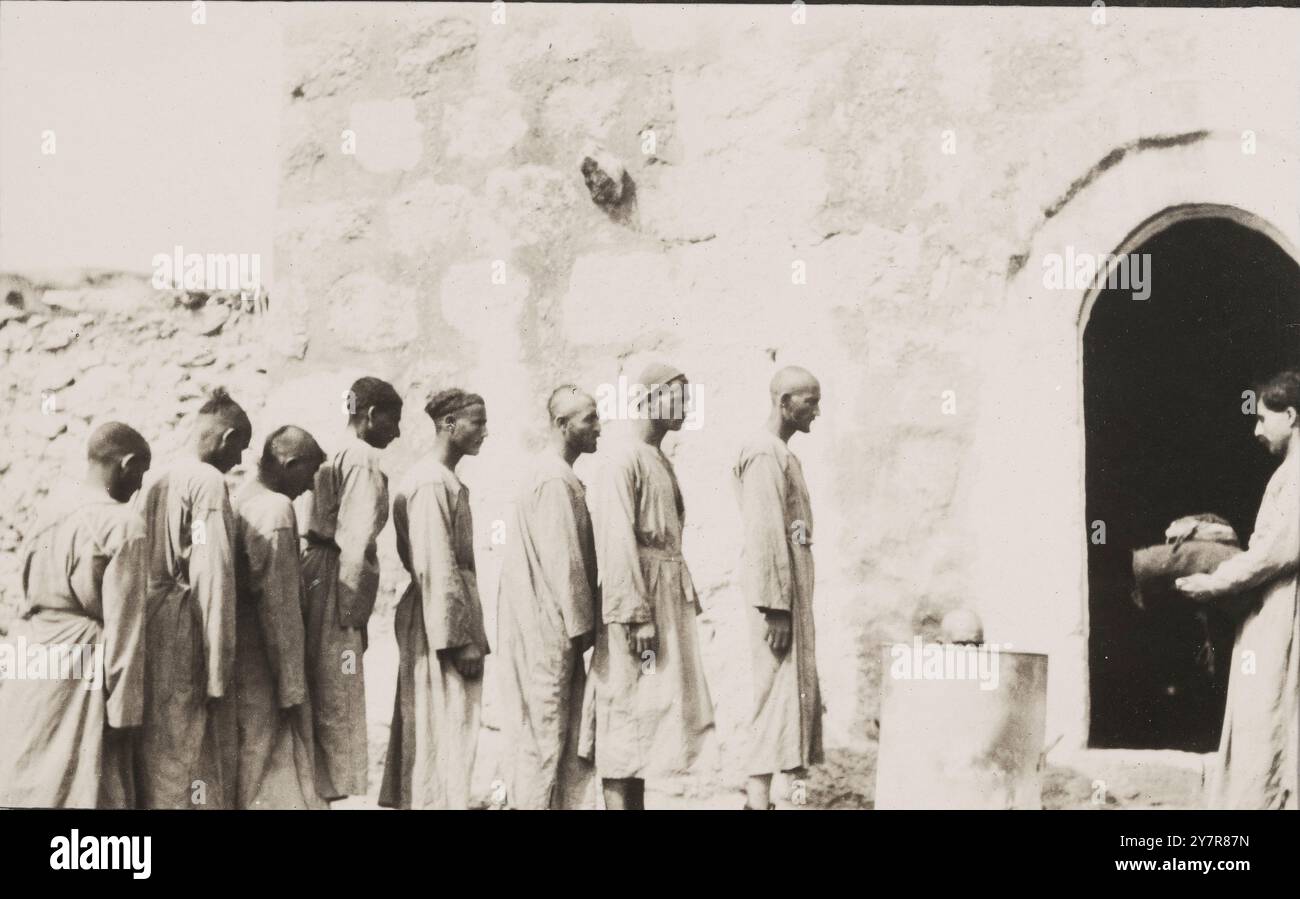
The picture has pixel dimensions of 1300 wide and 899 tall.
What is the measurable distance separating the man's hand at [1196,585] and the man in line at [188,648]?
3.53m

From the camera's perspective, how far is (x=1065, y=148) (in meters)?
8.87

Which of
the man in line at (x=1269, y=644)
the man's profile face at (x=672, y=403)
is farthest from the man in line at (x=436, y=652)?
the man in line at (x=1269, y=644)

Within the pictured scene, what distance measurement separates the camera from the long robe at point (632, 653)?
8.38m

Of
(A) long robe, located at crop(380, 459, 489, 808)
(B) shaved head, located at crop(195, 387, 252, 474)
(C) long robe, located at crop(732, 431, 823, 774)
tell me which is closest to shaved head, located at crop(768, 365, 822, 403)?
(C) long robe, located at crop(732, 431, 823, 774)

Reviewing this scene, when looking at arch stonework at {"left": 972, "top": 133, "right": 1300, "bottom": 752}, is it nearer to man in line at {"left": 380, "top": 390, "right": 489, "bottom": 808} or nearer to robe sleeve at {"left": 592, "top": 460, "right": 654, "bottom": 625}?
robe sleeve at {"left": 592, "top": 460, "right": 654, "bottom": 625}

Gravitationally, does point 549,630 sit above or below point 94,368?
below

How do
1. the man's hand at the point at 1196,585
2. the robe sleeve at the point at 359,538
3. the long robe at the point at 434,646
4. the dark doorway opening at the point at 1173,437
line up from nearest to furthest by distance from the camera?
the long robe at the point at 434,646 → the robe sleeve at the point at 359,538 → the man's hand at the point at 1196,585 → the dark doorway opening at the point at 1173,437

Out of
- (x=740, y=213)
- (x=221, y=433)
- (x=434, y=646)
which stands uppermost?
(x=740, y=213)

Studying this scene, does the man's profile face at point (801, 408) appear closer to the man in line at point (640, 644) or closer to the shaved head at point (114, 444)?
the man in line at point (640, 644)

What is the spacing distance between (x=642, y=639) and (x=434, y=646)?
77 cm

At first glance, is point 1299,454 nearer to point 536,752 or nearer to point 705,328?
point 705,328

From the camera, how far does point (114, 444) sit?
844cm

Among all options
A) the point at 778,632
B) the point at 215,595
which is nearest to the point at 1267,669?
the point at 778,632

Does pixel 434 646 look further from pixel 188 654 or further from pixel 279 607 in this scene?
pixel 188 654
